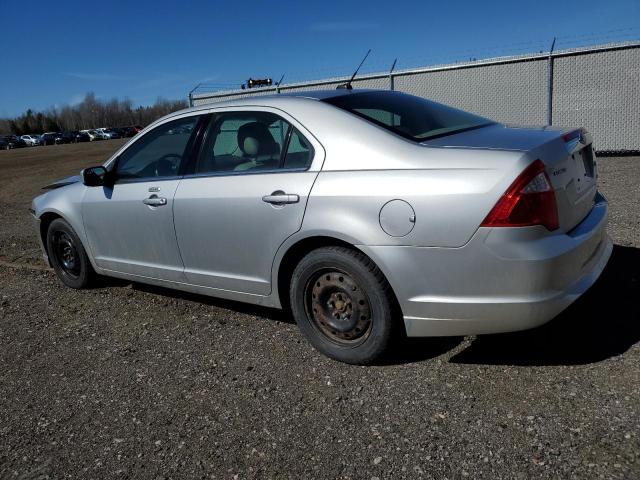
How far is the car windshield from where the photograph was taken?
11.1 ft

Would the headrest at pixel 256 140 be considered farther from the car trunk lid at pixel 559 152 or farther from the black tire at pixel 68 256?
the black tire at pixel 68 256

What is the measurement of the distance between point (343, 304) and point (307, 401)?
1.94ft

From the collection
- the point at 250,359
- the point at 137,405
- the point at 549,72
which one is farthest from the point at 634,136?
the point at 137,405

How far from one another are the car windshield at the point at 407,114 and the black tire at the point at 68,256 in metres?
2.86

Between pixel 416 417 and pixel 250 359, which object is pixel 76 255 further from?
pixel 416 417

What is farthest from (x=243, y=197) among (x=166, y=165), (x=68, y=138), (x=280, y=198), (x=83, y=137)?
(x=83, y=137)

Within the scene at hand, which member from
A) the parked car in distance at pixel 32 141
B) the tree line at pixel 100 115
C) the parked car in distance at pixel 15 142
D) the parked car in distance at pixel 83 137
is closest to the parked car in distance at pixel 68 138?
the parked car in distance at pixel 83 137

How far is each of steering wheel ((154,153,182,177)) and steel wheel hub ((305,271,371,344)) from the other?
1.53 metres

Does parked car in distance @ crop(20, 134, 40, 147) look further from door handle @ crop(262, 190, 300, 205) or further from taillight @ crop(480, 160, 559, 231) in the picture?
taillight @ crop(480, 160, 559, 231)

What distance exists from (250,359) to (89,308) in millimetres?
1987

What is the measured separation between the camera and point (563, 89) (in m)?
10.7

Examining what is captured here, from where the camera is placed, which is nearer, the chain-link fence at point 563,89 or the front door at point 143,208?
the front door at point 143,208

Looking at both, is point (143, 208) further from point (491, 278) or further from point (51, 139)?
point (51, 139)

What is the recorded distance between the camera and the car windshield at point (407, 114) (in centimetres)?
339
